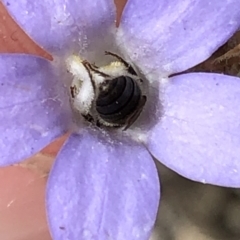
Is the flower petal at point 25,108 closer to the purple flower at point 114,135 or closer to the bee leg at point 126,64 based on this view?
the purple flower at point 114,135

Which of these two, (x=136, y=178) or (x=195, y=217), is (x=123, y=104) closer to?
(x=136, y=178)

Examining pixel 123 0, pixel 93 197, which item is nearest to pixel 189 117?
pixel 93 197

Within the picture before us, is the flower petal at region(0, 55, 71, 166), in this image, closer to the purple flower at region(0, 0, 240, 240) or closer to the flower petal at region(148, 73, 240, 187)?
the purple flower at region(0, 0, 240, 240)

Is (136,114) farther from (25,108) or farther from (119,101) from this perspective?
(25,108)

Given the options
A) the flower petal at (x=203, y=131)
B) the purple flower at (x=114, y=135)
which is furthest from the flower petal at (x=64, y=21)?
the flower petal at (x=203, y=131)

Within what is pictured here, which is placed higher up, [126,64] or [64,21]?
[64,21]

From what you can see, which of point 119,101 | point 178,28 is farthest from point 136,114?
point 178,28
